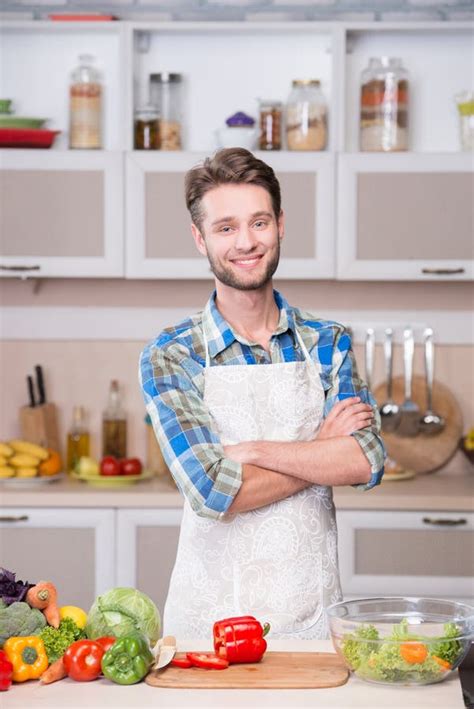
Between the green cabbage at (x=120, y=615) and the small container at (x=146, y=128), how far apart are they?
2465mm

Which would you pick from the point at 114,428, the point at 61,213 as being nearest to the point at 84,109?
the point at 61,213

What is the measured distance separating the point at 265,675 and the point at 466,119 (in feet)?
9.21

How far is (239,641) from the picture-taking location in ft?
6.44

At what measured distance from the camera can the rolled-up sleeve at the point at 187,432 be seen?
2.35 metres

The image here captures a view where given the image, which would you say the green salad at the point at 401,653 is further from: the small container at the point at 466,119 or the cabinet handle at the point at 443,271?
the small container at the point at 466,119

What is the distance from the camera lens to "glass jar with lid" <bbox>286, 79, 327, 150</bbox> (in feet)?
13.7

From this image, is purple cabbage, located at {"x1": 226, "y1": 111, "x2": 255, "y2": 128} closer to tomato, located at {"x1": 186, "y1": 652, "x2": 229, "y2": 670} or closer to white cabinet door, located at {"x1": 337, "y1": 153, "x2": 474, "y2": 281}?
white cabinet door, located at {"x1": 337, "y1": 153, "x2": 474, "y2": 281}

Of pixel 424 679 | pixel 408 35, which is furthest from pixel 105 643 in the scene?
pixel 408 35

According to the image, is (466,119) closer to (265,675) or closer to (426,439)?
(426,439)

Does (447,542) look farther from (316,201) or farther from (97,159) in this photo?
(97,159)

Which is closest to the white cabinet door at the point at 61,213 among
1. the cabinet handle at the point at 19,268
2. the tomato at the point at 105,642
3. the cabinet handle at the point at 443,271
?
the cabinet handle at the point at 19,268

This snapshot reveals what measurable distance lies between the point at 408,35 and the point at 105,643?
308 cm

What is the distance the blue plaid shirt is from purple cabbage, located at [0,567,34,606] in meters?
0.44

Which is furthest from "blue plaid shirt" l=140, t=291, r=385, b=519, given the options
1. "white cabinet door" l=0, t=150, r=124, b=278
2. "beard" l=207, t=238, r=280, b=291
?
"white cabinet door" l=0, t=150, r=124, b=278
